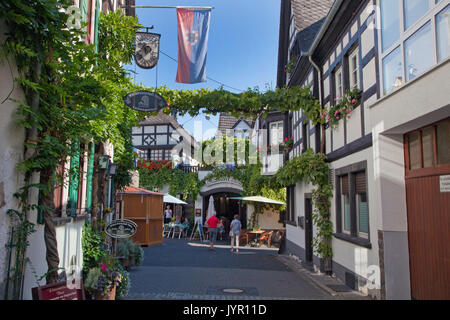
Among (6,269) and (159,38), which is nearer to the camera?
(6,269)

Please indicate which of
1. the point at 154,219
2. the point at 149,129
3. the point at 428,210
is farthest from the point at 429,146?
the point at 149,129

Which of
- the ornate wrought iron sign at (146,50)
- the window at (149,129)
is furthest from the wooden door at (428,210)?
the window at (149,129)

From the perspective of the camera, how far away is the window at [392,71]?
569 cm

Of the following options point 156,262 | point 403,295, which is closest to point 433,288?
point 403,295

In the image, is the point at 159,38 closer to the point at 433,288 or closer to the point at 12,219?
the point at 12,219

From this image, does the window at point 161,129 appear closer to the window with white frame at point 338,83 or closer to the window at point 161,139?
the window at point 161,139

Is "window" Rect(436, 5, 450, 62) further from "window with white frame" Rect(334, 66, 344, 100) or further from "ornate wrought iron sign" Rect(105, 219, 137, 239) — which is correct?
"ornate wrought iron sign" Rect(105, 219, 137, 239)

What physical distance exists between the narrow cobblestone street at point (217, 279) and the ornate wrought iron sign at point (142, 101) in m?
3.74

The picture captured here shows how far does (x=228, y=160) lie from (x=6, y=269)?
19076mm

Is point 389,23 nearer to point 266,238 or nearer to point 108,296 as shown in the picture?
point 108,296

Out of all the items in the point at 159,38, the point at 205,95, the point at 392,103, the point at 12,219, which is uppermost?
the point at 159,38

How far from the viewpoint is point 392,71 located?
5906mm

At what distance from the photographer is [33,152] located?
3850 millimetres

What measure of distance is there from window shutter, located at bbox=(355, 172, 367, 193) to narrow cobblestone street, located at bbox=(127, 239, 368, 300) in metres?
2.19
